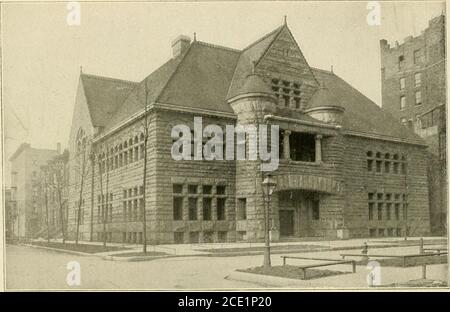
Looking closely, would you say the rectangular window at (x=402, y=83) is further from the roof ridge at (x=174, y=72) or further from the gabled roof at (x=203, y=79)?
the roof ridge at (x=174, y=72)

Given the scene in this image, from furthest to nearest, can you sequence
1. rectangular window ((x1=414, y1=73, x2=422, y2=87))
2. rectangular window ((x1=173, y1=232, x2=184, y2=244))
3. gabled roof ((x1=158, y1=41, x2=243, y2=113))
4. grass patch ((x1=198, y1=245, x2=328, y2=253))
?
rectangular window ((x1=414, y1=73, x2=422, y2=87))
gabled roof ((x1=158, y1=41, x2=243, y2=113))
rectangular window ((x1=173, y1=232, x2=184, y2=244))
grass patch ((x1=198, y1=245, x2=328, y2=253))

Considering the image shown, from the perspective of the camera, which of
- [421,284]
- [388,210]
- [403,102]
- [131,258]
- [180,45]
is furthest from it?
[403,102]

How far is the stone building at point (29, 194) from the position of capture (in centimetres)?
2138

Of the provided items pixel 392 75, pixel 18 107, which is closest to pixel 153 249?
pixel 18 107

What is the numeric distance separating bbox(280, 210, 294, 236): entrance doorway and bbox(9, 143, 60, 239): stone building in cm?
1121

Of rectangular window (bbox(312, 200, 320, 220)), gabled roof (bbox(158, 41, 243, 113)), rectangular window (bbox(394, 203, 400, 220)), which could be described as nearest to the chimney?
gabled roof (bbox(158, 41, 243, 113))

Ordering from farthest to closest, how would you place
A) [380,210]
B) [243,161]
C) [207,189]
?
1. [380,210]
2. [207,189]
3. [243,161]

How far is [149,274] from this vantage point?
14.3 m

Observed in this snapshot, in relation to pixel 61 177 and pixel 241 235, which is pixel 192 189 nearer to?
pixel 241 235

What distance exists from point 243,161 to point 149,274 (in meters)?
11.4

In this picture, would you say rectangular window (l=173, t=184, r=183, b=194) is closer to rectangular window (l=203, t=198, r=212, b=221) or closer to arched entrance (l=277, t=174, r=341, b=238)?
rectangular window (l=203, t=198, r=212, b=221)

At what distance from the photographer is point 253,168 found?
81.5ft

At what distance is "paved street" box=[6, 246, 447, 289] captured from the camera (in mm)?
13266

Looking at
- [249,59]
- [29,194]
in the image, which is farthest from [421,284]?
[29,194]
